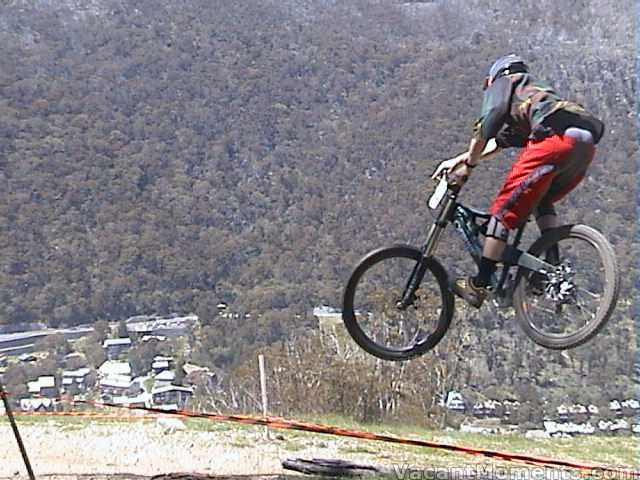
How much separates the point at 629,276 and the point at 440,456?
3946 mm

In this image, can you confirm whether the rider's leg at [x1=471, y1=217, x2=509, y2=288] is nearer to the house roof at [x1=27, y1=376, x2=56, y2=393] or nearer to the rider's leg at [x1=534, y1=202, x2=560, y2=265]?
the rider's leg at [x1=534, y1=202, x2=560, y2=265]

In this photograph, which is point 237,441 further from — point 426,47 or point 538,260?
point 426,47

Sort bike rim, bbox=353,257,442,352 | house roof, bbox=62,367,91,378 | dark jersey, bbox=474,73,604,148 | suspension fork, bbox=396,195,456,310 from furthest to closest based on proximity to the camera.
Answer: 1. house roof, bbox=62,367,91,378
2. bike rim, bbox=353,257,442,352
3. suspension fork, bbox=396,195,456,310
4. dark jersey, bbox=474,73,604,148

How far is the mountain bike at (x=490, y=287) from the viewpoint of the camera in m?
4.78

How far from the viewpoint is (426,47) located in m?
23.3

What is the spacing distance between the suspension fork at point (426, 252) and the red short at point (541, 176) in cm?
28

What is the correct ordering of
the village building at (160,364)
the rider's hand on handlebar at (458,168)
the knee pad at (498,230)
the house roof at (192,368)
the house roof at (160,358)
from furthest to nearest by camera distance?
1. the house roof at (192,368)
2. the house roof at (160,358)
3. the village building at (160,364)
4. the rider's hand on handlebar at (458,168)
5. the knee pad at (498,230)

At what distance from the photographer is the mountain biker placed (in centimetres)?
456

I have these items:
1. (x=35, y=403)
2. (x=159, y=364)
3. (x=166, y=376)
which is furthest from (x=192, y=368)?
(x=35, y=403)

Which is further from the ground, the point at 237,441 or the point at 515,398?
the point at 237,441

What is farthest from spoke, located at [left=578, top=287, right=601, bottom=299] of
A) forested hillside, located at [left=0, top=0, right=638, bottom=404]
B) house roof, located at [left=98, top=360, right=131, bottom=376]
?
house roof, located at [left=98, top=360, right=131, bottom=376]

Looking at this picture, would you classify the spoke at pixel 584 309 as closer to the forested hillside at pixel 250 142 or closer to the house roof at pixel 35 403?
the forested hillside at pixel 250 142

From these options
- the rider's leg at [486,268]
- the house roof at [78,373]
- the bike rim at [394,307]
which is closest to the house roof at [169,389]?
the house roof at [78,373]

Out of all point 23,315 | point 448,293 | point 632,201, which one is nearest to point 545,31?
point 632,201
